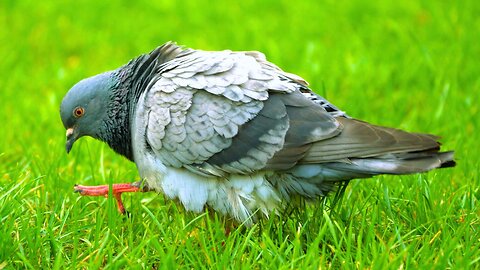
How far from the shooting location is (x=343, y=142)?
4.68 meters

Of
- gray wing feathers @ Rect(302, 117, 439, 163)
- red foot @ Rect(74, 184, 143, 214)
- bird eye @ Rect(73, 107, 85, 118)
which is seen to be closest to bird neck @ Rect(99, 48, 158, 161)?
bird eye @ Rect(73, 107, 85, 118)

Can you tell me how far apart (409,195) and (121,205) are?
184 centimetres

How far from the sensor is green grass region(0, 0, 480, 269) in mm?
4473

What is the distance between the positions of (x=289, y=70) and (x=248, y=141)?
143 inches

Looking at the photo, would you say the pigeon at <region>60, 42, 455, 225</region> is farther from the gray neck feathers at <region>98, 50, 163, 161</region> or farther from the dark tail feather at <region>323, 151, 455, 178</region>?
the gray neck feathers at <region>98, 50, 163, 161</region>

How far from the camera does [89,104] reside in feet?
18.0

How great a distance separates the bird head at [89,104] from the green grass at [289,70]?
384 millimetres

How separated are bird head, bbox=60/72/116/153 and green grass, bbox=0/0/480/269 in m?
0.38

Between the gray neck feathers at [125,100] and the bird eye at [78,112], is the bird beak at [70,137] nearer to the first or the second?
the bird eye at [78,112]

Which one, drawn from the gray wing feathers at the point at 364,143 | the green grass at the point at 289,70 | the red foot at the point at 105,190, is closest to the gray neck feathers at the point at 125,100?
the red foot at the point at 105,190

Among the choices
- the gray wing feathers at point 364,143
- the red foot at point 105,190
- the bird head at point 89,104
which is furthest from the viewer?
the bird head at point 89,104

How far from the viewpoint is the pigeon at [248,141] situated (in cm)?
465

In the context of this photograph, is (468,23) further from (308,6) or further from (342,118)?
(342,118)

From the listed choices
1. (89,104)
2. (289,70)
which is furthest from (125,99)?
(289,70)
